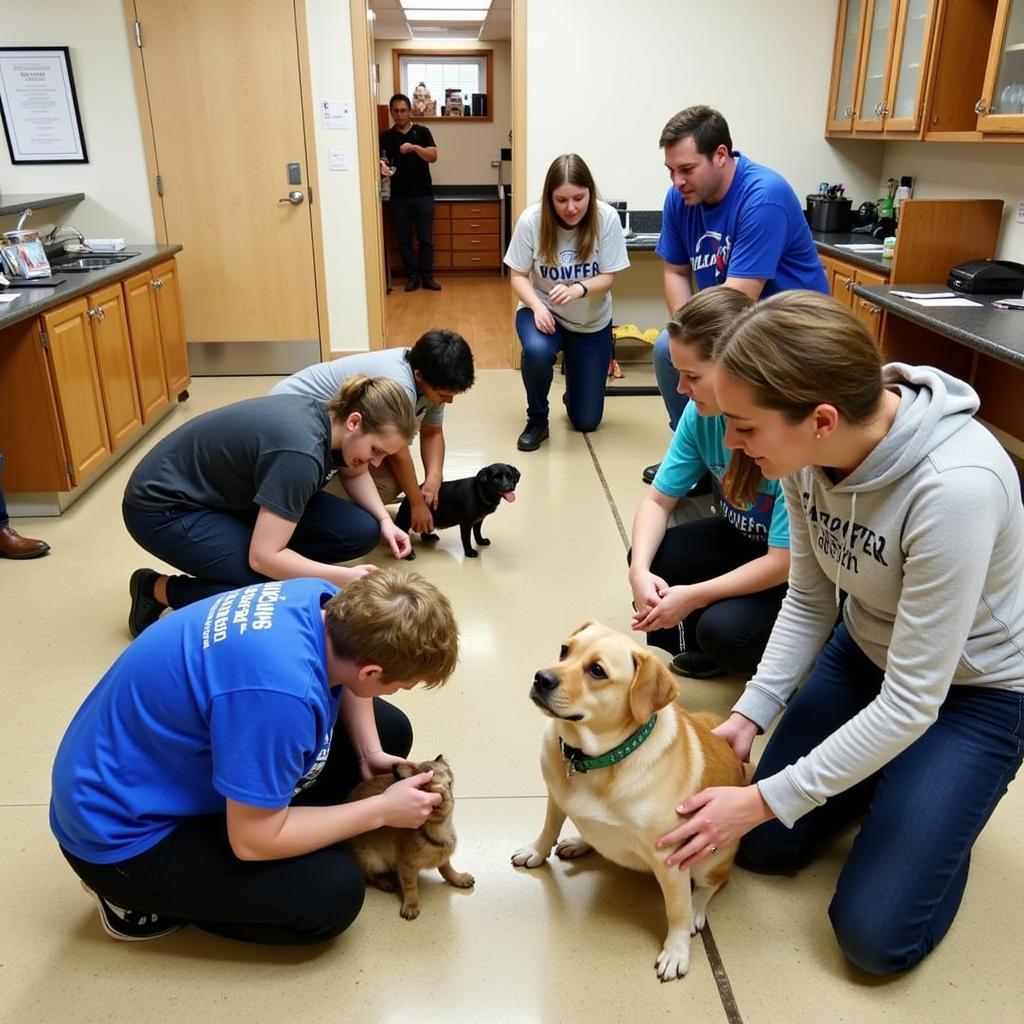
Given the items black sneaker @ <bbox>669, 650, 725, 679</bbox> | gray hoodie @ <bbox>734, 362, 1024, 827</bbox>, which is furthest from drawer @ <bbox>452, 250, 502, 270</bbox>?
gray hoodie @ <bbox>734, 362, 1024, 827</bbox>

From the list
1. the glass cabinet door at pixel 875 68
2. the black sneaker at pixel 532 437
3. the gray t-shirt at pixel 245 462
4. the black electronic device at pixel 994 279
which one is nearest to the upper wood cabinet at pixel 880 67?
the glass cabinet door at pixel 875 68

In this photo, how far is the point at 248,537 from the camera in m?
2.49

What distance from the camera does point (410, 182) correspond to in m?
8.34

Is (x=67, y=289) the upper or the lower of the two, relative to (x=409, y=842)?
upper

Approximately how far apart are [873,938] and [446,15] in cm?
909

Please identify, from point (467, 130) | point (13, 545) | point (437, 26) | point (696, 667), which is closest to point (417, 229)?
point (467, 130)

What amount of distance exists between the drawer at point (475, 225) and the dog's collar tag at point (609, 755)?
8.80 m

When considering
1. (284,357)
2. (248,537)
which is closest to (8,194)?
(284,357)

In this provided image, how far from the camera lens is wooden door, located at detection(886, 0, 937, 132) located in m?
4.07

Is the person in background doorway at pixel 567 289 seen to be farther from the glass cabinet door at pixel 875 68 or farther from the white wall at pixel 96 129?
the white wall at pixel 96 129

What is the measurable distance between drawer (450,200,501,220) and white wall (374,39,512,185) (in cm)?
75

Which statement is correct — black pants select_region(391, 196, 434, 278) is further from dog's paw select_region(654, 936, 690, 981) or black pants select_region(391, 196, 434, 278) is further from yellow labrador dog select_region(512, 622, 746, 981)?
dog's paw select_region(654, 936, 690, 981)

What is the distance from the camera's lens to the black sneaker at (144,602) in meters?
2.58

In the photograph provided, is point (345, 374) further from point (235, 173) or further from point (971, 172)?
point (971, 172)
